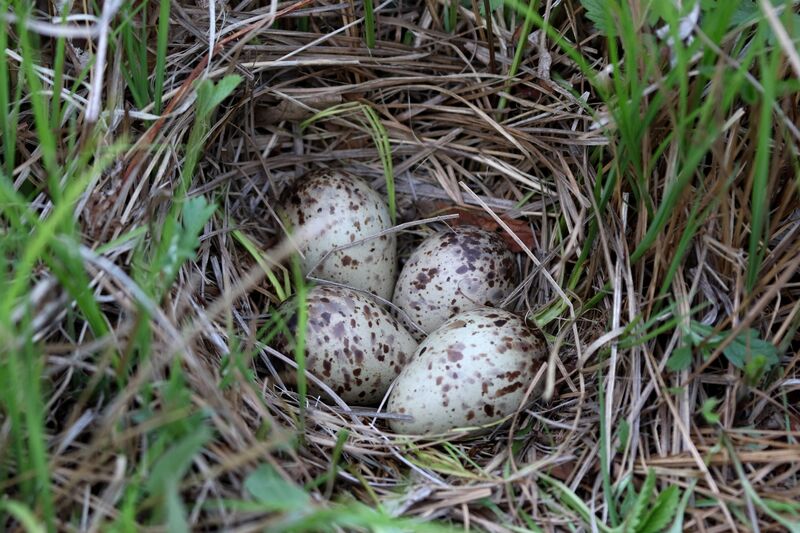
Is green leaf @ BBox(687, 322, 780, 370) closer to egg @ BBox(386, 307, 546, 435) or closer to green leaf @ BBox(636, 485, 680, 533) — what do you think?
green leaf @ BBox(636, 485, 680, 533)

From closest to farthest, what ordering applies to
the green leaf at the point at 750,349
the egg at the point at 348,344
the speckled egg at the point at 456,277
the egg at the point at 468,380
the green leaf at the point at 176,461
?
the green leaf at the point at 176,461
the green leaf at the point at 750,349
the egg at the point at 468,380
the egg at the point at 348,344
the speckled egg at the point at 456,277

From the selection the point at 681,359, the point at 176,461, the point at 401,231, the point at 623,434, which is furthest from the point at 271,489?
the point at 401,231

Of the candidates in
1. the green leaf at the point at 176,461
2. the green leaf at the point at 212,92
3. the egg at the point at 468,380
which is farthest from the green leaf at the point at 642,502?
the green leaf at the point at 212,92

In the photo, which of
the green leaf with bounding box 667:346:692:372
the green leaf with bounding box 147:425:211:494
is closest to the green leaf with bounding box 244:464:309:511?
the green leaf with bounding box 147:425:211:494

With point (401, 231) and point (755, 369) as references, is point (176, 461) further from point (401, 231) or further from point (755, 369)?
Answer: point (401, 231)

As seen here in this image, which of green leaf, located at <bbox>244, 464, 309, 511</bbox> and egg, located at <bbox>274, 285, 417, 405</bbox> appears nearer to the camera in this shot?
green leaf, located at <bbox>244, 464, 309, 511</bbox>

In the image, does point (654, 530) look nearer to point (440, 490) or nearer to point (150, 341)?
point (440, 490)

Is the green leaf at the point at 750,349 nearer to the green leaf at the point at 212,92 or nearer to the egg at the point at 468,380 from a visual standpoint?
the egg at the point at 468,380

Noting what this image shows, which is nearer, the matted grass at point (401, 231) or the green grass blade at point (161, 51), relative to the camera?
the matted grass at point (401, 231)
